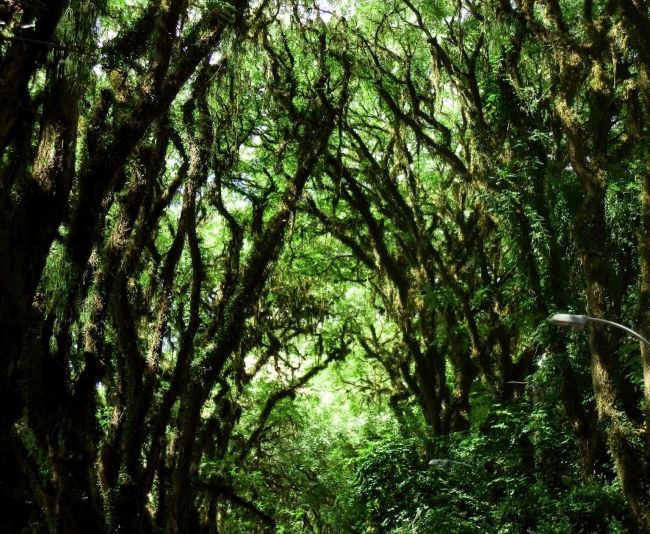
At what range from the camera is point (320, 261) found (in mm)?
18453

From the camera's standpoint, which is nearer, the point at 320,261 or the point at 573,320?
the point at 573,320

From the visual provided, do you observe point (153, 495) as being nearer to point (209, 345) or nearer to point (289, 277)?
point (209, 345)

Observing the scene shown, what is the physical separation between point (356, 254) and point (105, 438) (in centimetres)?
834

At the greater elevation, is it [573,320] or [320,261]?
[320,261]

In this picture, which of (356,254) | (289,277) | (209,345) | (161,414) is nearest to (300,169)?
(209,345)

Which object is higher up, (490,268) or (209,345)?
(490,268)

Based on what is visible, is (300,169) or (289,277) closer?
(300,169)

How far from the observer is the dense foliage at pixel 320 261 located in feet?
17.9

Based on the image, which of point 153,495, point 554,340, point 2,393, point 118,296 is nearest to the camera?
point 2,393

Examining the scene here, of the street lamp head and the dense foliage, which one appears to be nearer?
the dense foliage

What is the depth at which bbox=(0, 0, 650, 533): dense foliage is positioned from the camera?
5.47 metres

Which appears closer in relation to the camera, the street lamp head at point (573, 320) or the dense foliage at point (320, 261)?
the dense foliage at point (320, 261)

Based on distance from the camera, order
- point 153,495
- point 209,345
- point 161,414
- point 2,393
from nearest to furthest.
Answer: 1. point 2,393
2. point 161,414
3. point 209,345
4. point 153,495

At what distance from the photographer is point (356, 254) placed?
15.9 metres
